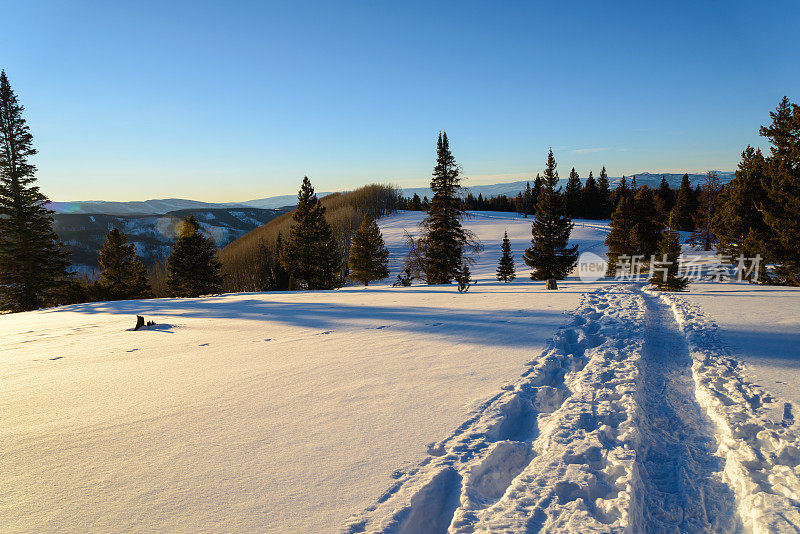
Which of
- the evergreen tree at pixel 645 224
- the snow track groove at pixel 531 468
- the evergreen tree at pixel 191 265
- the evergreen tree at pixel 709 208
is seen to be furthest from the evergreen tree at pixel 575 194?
the snow track groove at pixel 531 468

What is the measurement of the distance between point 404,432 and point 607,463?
1.97m

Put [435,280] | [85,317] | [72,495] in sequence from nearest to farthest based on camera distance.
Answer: [72,495] < [85,317] < [435,280]

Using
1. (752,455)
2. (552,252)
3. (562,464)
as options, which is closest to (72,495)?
(562,464)

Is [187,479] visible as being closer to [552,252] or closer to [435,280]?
[435,280]

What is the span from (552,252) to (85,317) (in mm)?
30358

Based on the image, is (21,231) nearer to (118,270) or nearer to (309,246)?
(118,270)

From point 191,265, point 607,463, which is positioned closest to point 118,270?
point 191,265

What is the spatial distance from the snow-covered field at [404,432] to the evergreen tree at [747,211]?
18.9 m

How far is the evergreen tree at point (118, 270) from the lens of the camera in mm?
29562

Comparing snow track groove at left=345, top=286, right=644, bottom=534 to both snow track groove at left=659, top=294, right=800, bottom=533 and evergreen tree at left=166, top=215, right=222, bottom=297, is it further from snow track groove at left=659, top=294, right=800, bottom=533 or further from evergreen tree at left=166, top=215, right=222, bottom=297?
evergreen tree at left=166, top=215, right=222, bottom=297

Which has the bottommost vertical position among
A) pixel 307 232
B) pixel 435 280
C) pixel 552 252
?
pixel 435 280

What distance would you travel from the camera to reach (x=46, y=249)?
23672mm

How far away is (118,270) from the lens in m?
30.2

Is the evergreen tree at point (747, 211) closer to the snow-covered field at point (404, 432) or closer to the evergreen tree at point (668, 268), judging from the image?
the evergreen tree at point (668, 268)
